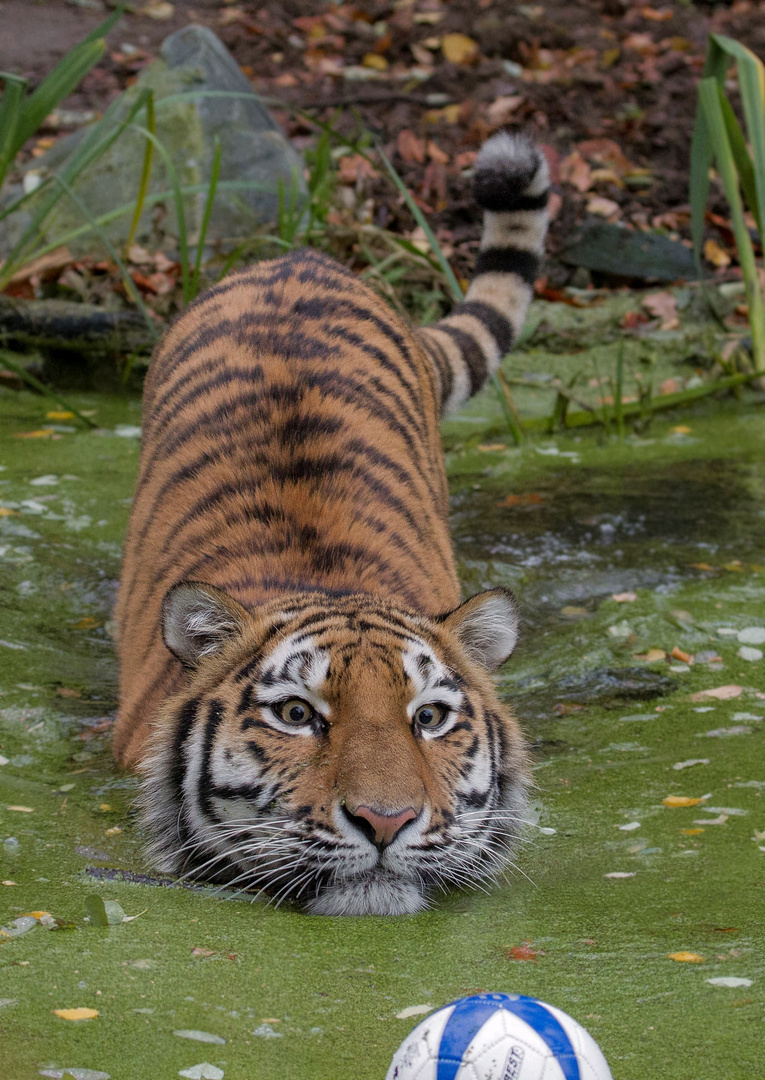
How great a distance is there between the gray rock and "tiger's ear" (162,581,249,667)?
5059 mm

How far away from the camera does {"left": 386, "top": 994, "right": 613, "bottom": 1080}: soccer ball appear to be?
4.89 ft

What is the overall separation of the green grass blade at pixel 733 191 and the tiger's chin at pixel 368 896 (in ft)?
14.0

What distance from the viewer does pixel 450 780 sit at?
2.40 meters

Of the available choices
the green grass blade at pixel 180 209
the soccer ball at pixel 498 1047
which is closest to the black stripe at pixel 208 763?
the soccer ball at pixel 498 1047

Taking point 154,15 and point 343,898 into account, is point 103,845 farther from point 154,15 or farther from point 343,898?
point 154,15

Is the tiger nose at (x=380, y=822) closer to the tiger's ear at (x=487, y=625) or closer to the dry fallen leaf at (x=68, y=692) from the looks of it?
the tiger's ear at (x=487, y=625)

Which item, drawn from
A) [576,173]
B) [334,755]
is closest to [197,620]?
[334,755]

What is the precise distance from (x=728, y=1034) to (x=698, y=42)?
11.6 metres

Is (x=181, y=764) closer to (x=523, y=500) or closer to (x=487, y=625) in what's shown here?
(x=487, y=625)

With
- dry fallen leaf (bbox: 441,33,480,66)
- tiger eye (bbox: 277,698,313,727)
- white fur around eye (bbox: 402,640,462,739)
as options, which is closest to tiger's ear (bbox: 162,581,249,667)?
tiger eye (bbox: 277,698,313,727)

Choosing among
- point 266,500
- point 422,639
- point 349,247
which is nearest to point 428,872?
point 422,639

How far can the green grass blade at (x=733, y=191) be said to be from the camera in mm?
5570

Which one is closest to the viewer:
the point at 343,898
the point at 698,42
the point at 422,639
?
the point at 343,898

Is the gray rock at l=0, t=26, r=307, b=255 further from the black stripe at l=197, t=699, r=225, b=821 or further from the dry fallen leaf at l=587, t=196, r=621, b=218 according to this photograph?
the black stripe at l=197, t=699, r=225, b=821
